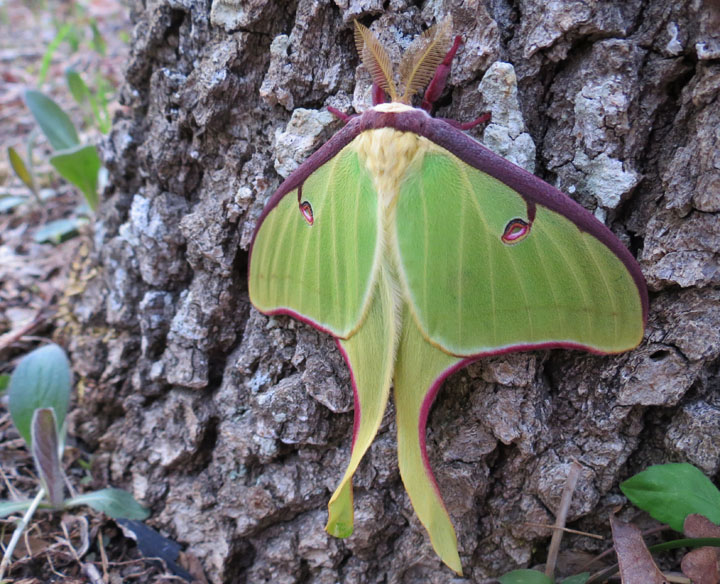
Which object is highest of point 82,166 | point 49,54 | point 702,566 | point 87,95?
point 49,54

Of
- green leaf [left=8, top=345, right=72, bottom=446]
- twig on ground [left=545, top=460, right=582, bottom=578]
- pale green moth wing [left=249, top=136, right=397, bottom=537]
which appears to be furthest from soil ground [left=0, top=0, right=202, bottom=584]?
twig on ground [left=545, top=460, right=582, bottom=578]

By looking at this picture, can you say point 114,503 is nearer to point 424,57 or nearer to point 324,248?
point 324,248

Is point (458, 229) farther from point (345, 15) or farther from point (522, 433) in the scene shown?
point (345, 15)

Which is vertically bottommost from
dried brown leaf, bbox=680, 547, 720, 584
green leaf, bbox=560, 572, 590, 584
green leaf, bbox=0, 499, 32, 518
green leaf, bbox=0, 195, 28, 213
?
green leaf, bbox=560, 572, 590, 584

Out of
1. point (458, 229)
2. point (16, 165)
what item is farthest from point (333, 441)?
point (16, 165)

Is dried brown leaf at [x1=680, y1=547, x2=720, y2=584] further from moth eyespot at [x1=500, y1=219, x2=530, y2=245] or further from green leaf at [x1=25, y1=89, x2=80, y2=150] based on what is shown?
green leaf at [x1=25, y1=89, x2=80, y2=150]

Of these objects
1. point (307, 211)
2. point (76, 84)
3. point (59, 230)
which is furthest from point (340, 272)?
point (76, 84)
